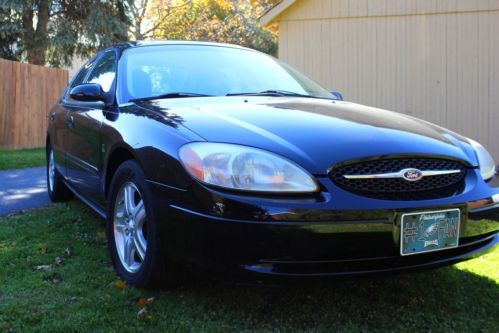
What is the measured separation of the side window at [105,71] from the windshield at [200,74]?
0.19 meters

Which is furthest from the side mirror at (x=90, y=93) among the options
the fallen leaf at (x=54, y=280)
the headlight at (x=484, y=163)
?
the headlight at (x=484, y=163)

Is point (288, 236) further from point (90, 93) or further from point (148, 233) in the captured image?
point (90, 93)

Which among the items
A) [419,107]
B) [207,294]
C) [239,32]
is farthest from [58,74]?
[239,32]

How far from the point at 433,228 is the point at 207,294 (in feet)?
4.06

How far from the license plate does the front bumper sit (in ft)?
0.11

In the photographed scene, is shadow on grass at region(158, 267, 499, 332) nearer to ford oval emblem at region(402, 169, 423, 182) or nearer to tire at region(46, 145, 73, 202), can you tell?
ford oval emblem at region(402, 169, 423, 182)

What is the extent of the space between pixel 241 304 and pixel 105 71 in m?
2.38

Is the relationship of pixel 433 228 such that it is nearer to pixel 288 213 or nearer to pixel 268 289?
pixel 288 213

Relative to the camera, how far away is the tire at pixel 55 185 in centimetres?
556

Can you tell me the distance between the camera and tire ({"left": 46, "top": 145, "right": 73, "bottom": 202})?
5.56 meters

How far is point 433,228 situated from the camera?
2.54 meters

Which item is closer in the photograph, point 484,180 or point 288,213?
point 288,213

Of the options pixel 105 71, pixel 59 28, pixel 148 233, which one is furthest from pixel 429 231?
pixel 59 28

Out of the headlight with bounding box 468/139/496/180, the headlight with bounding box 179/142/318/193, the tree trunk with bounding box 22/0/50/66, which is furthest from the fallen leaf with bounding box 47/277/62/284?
the tree trunk with bounding box 22/0/50/66
